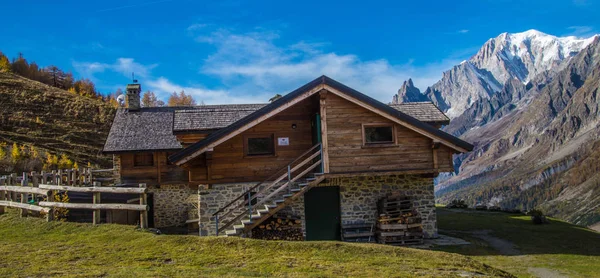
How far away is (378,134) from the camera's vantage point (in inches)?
802

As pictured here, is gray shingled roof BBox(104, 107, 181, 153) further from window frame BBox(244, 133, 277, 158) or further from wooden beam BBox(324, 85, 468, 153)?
wooden beam BBox(324, 85, 468, 153)

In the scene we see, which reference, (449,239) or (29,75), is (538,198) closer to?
(29,75)

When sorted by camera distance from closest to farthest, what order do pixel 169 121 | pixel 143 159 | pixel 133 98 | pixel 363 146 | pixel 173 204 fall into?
pixel 363 146, pixel 173 204, pixel 143 159, pixel 169 121, pixel 133 98

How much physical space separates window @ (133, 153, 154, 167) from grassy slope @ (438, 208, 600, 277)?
17.4 metres

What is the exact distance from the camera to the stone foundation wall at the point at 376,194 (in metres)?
20.7

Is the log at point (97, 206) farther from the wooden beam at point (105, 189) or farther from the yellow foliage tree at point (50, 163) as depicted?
the yellow foliage tree at point (50, 163)

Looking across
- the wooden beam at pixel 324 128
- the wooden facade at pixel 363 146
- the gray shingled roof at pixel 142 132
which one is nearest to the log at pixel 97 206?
the wooden beam at pixel 324 128

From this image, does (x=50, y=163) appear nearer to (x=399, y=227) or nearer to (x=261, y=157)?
(x=261, y=157)

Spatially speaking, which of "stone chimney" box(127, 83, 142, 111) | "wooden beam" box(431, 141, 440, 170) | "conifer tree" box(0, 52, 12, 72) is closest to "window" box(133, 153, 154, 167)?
"stone chimney" box(127, 83, 142, 111)

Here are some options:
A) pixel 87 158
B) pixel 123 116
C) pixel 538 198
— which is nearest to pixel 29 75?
pixel 87 158

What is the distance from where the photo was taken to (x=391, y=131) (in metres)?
20.4

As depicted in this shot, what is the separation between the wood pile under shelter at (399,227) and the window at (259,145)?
5310 millimetres

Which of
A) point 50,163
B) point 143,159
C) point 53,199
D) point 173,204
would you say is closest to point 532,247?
point 53,199

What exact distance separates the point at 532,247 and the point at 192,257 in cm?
1396
